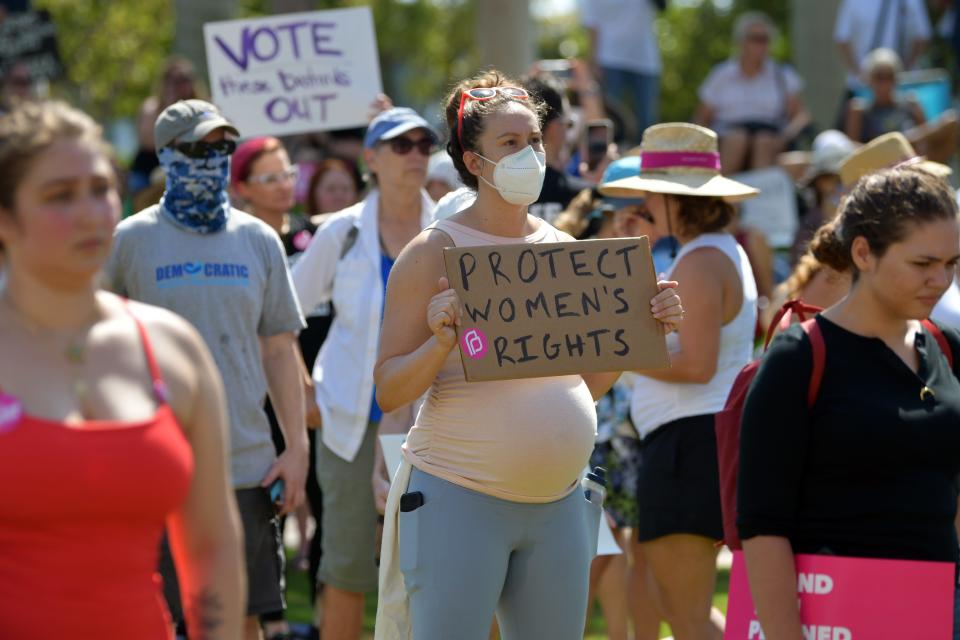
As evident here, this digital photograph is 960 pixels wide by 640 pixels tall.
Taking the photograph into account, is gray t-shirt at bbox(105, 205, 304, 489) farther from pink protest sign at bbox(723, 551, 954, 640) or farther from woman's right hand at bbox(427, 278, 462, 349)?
pink protest sign at bbox(723, 551, 954, 640)

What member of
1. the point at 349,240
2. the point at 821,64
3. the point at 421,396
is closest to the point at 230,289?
the point at 421,396

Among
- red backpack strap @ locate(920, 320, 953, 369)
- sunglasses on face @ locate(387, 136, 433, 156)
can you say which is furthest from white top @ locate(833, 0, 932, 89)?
red backpack strap @ locate(920, 320, 953, 369)

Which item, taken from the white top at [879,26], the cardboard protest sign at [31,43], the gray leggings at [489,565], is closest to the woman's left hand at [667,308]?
the gray leggings at [489,565]

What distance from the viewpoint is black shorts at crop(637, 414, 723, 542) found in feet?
17.3

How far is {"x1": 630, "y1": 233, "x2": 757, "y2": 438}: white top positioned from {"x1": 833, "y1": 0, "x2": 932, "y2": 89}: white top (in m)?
8.67

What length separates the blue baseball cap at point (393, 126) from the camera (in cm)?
604

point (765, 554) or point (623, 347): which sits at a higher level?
point (623, 347)

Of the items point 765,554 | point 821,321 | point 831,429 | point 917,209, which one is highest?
point 917,209

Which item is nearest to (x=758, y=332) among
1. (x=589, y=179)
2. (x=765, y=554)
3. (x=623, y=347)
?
(x=589, y=179)

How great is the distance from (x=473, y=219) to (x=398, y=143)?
1867 millimetres

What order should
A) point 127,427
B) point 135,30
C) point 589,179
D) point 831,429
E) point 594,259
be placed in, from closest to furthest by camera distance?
point 127,427 < point 831,429 < point 594,259 < point 589,179 < point 135,30

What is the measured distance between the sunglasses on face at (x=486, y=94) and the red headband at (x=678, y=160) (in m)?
1.44

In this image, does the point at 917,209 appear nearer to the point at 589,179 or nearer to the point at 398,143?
A: the point at 398,143

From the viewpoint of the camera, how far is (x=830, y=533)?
3.60 m
